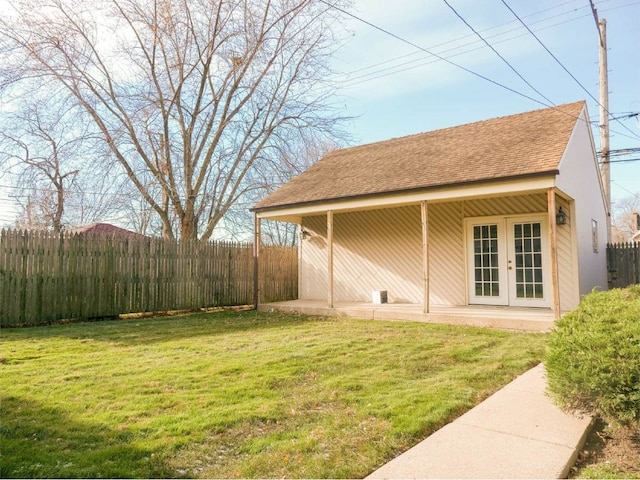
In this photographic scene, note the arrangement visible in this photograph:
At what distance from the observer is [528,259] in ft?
30.0

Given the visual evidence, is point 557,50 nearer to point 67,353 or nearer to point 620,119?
point 620,119

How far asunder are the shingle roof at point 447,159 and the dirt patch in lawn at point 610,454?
522 centimetres

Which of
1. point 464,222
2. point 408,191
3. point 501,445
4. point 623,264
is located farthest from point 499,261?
point 501,445

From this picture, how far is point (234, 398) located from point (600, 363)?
111 inches

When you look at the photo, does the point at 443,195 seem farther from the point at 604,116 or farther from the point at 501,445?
the point at 604,116

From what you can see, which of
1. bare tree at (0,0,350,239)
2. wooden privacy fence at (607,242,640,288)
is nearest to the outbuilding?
wooden privacy fence at (607,242,640,288)

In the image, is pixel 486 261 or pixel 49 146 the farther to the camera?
pixel 49 146

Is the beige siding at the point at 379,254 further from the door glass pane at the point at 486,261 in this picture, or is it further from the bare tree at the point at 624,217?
the bare tree at the point at 624,217

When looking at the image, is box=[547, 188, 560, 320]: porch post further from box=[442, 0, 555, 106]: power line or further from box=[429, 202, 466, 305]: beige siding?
box=[442, 0, 555, 106]: power line

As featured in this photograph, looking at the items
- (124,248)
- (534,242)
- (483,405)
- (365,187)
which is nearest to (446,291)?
(534,242)

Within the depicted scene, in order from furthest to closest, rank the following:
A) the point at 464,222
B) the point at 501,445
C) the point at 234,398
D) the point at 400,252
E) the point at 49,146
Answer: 1. the point at 49,146
2. the point at 400,252
3. the point at 464,222
4. the point at 234,398
5. the point at 501,445

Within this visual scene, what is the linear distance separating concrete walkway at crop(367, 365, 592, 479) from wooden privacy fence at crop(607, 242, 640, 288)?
34.5 feet

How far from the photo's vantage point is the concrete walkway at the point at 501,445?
2377mm

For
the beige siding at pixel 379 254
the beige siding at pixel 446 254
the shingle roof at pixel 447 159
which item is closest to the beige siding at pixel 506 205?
the beige siding at pixel 446 254
